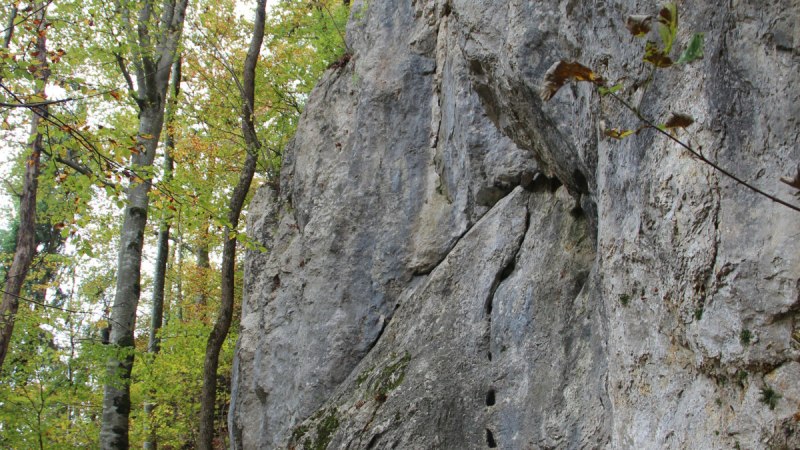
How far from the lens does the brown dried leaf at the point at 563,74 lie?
2154mm

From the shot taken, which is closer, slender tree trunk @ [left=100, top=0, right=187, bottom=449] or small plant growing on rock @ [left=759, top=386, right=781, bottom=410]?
small plant growing on rock @ [left=759, top=386, right=781, bottom=410]

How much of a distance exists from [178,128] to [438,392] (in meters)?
13.1

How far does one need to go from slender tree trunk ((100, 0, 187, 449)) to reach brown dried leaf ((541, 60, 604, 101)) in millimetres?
7266

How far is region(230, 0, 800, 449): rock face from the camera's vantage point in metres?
3.04

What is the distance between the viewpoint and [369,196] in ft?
31.7

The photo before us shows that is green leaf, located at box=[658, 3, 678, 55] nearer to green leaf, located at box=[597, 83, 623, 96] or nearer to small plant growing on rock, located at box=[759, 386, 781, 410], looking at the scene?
green leaf, located at box=[597, 83, 623, 96]

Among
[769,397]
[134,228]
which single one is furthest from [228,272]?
[769,397]

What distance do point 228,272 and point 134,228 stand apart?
2.00 meters

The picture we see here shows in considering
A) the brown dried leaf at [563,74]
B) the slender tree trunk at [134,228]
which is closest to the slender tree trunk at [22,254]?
the slender tree trunk at [134,228]

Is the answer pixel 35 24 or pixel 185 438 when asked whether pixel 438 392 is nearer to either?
pixel 35 24

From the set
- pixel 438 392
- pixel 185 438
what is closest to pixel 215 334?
pixel 438 392

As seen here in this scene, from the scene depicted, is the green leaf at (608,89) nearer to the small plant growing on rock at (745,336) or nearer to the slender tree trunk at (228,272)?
the small plant growing on rock at (745,336)

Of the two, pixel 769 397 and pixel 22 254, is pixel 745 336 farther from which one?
pixel 22 254

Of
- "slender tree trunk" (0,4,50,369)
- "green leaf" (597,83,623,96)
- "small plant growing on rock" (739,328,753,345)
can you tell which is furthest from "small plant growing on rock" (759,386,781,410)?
"slender tree trunk" (0,4,50,369)
